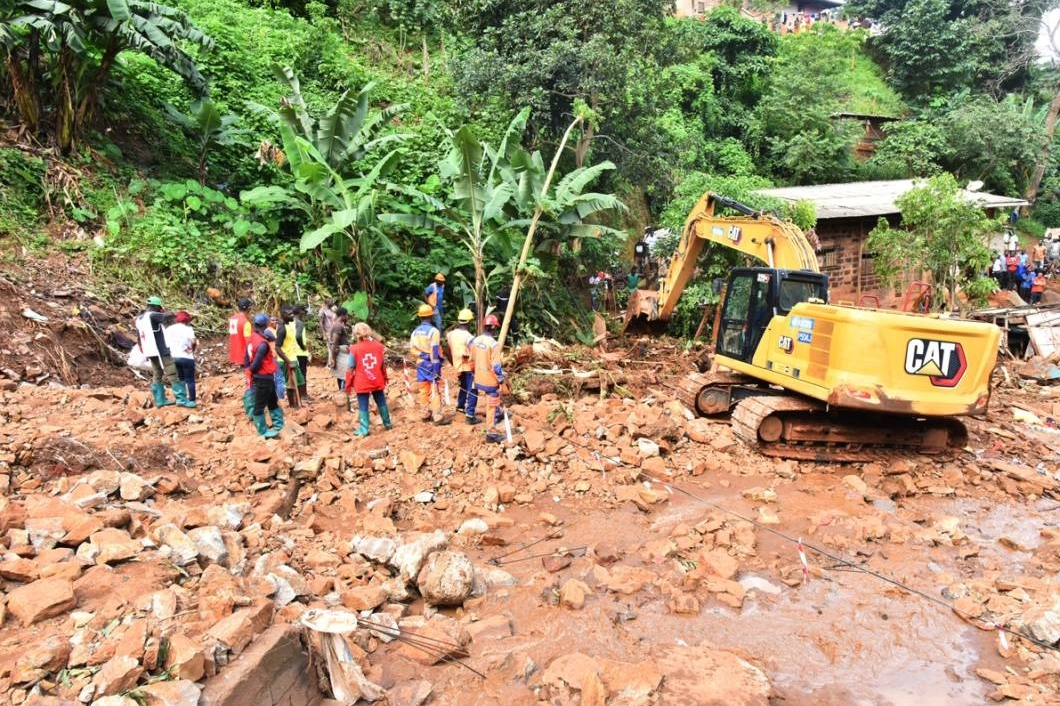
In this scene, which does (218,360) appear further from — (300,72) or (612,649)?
(300,72)

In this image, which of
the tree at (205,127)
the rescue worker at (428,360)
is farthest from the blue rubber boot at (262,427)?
the tree at (205,127)

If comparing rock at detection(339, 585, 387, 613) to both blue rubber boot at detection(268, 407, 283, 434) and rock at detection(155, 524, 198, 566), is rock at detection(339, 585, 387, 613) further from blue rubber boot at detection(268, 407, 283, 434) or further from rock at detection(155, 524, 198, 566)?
blue rubber boot at detection(268, 407, 283, 434)

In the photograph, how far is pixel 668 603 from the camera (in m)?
4.55

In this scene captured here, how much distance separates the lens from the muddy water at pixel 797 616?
151 inches

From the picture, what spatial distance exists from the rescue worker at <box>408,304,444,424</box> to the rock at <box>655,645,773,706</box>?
4146 millimetres

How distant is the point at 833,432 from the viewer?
7496 millimetres

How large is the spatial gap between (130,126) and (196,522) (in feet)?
33.1

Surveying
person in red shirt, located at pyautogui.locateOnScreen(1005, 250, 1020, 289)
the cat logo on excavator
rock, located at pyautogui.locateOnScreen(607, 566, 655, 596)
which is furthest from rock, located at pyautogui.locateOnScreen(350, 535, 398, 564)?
person in red shirt, located at pyautogui.locateOnScreen(1005, 250, 1020, 289)

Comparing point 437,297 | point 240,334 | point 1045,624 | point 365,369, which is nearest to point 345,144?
point 437,297

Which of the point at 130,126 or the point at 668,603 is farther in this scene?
the point at 130,126

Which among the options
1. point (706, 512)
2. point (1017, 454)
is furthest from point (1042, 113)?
point (706, 512)

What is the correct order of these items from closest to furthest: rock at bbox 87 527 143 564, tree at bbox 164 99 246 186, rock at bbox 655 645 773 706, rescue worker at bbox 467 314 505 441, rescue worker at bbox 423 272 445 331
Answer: rock at bbox 655 645 773 706
rock at bbox 87 527 143 564
rescue worker at bbox 467 314 505 441
rescue worker at bbox 423 272 445 331
tree at bbox 164 99 246 186

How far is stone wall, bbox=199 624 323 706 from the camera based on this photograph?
2.90 m

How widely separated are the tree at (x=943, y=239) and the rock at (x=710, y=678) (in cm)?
1174
